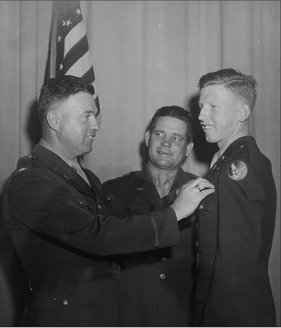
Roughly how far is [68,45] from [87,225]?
4.35ft

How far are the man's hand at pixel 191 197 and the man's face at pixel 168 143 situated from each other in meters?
0.75

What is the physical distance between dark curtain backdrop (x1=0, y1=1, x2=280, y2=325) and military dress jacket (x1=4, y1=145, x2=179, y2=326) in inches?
41.2

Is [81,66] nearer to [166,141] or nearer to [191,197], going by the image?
[166,141]

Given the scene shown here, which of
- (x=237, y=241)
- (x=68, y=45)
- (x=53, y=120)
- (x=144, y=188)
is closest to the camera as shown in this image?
(x=237, y=241)

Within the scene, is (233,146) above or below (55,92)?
below

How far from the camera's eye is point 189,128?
7.66 feet

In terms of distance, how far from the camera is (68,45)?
92.9 inches

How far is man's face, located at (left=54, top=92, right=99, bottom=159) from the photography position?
1.74 m

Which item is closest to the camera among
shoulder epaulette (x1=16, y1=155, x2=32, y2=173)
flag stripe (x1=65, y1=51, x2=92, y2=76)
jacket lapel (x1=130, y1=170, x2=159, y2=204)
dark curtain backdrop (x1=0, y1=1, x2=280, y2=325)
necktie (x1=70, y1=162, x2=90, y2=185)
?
shoulder epaulette (x1=16, y1=155, x2=32, y2=173)

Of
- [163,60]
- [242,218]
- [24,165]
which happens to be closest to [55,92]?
[24,165]

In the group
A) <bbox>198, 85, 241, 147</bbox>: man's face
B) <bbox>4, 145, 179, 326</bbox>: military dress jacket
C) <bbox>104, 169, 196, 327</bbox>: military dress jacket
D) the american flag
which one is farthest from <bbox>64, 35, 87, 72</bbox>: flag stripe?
<bbox>104, 169, 196, 327</bbox>: military dress jacket

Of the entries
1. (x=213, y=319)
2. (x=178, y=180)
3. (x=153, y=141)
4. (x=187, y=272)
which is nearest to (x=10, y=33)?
(x=153, y=141)

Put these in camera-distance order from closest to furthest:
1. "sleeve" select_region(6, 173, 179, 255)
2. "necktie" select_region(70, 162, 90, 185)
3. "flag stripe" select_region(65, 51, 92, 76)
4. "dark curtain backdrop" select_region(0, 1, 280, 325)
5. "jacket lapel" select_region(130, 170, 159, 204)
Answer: "sleeve" select_region(6, 173, 179, 255)
"necktie" select_region(70, 162, 90, 185)
"jacket lapel" select_region(130, 170, 159, 204)
"flag stripe" select_region(65, 51, 92, 76)
"dark curtain backdrop" select_region(0, 1, 280, 325)

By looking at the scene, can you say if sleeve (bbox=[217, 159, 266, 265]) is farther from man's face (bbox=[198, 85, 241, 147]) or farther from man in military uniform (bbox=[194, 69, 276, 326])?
man's face (bbox=[198, 85, 241, 147])
